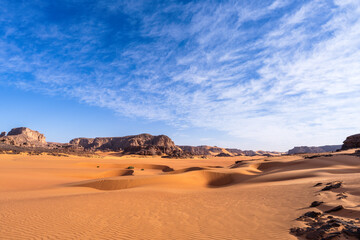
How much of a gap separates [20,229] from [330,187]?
37.5 feet

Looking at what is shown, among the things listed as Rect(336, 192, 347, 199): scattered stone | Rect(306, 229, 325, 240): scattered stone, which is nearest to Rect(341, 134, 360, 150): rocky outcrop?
Rect(336, 192, 347, 199): scattered stone

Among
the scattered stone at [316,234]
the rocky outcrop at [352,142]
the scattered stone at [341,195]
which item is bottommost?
the scattered stone at [316,234]

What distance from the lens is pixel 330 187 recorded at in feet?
27.3

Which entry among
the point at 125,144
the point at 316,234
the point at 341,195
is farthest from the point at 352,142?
the point at 125,144

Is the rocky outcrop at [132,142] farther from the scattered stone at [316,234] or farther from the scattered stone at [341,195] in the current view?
the scattered stone at [316,234]

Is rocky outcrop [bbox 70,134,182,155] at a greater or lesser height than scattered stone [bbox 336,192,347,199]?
greater

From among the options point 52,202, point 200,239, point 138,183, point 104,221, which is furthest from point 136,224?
point 138,183

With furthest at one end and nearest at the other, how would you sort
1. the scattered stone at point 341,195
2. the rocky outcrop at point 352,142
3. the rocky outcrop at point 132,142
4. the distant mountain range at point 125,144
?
the rocky outcrop at point 132,142
the distant mountain range at point 125,144
the rocky outcrop at point 352,142
the scattered stone at point 341,195

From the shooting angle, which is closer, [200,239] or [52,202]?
Answer: [200,239]

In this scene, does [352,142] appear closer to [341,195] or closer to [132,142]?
[341,195]

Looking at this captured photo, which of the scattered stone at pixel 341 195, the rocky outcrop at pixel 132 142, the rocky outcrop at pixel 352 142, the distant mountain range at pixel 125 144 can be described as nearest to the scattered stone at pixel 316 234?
the scattered stone at pixel 341 195

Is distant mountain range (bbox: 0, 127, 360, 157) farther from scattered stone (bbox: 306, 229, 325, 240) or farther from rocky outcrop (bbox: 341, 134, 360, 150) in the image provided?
scattered stone (bbox: 306, 229, 325, 240)

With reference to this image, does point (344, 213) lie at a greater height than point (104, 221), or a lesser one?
greater

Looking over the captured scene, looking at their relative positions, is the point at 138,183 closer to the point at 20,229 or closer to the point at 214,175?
the point at 214,175
